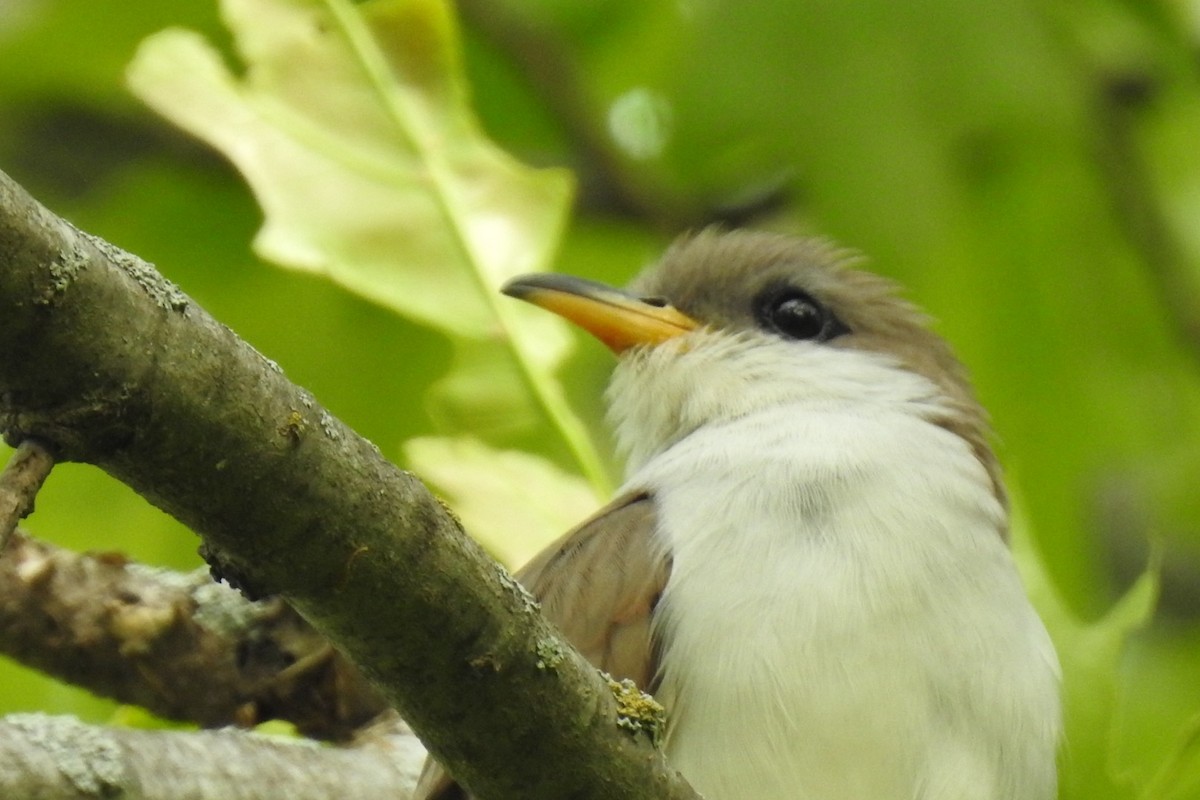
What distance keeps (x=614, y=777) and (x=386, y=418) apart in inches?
100

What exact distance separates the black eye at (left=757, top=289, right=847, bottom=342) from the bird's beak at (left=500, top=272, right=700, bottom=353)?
0.22 m

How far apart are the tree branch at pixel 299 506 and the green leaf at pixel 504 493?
6.76ft

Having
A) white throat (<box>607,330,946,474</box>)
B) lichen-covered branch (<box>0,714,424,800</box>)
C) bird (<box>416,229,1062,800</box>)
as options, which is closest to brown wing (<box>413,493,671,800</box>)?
bird (<box>416,229,1062,800</box>)

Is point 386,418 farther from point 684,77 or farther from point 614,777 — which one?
point 614,777

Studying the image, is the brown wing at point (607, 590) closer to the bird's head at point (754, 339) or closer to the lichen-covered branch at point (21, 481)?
the bird's head at point (754, 339)

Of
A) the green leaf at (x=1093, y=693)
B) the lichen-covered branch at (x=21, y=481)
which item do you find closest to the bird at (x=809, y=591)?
the green leaf at (x=1093, y=693)

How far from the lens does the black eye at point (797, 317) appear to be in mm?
5145

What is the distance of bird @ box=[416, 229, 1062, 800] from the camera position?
3.57 meters

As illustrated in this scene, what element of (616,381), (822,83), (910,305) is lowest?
(616,381)

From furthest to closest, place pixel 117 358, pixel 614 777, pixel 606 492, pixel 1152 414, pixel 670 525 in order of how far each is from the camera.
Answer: pixel 1152 414 → pixel 606 492 → pixel 670 525 → pixel 614 777 → pixel 117 358

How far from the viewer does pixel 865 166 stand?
496 centimetres

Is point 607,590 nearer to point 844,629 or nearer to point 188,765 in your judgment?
point 844,629

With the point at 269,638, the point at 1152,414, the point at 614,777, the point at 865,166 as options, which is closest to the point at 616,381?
the point at 865,166

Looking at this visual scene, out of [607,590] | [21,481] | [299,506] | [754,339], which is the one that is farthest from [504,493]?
[21,481]
